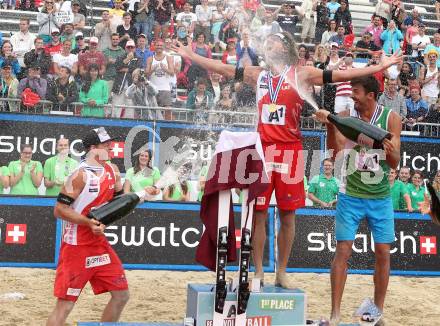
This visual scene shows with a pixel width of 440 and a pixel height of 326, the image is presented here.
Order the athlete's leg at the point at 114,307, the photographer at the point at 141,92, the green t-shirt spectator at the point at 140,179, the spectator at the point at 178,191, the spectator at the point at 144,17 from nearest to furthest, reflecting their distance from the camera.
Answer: the athlete's leg at the point at 114,307, the green t-shirt spectator at the point at 140,179, the spectator at the point at 178,191, the photographer at the point at 141,92, the spectator at the point at 144,17

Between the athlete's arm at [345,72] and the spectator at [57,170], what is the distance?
5.83 metres

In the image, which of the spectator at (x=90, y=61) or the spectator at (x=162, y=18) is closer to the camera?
the spectator at (x=90, y=61)

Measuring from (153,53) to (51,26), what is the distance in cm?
232

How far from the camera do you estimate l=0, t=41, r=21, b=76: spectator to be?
13.9 metres

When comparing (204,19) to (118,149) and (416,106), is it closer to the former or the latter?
(118,149)

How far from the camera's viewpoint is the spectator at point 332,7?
17500mm

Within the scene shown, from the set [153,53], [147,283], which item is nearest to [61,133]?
[153,53]

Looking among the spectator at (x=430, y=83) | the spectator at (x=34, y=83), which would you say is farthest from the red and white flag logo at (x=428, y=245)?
the spectator at (x=34, y=83)

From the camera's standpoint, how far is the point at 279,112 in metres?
7.09

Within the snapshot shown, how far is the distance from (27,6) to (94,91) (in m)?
4.41

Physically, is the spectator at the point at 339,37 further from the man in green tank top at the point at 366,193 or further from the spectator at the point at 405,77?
the man in green tank top at the point at 366,193

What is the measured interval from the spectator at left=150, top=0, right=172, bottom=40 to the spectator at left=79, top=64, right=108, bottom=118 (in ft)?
7.45

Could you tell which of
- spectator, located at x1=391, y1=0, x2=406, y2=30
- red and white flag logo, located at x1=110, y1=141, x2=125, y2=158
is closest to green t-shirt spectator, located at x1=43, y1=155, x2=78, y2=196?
red and white flag logo, located at x1=110, y1=141, x2=125, y2=158

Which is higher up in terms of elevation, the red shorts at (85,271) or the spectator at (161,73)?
the spectator at (161,73)
